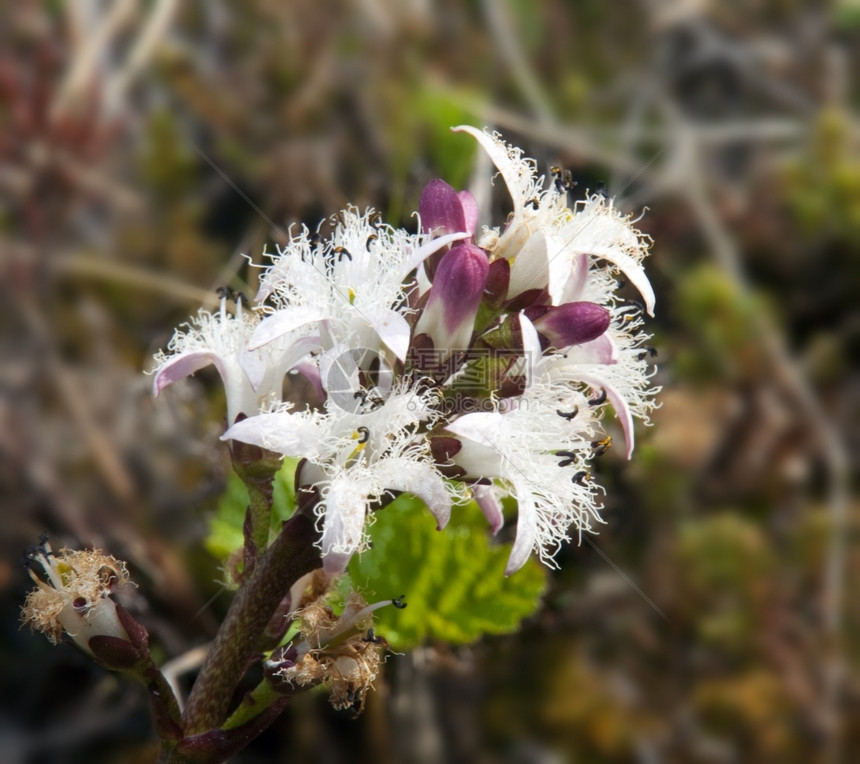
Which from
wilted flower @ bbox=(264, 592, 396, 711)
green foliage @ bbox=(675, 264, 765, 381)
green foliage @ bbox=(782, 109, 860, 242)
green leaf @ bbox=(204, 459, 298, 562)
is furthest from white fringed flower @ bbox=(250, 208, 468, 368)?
green foliage @ bbox=(782, 109, 860, 242)

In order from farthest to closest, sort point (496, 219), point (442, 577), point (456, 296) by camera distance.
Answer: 1. point (496, 219)
2. point (442, 577)
3. point (456, 296)

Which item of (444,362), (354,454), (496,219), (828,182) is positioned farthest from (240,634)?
(828,182)

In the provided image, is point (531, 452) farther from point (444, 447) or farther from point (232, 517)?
point (232, 517)

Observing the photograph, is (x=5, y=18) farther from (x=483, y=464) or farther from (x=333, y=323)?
(x=483, y=464)

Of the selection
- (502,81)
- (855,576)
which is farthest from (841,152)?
(855,576)

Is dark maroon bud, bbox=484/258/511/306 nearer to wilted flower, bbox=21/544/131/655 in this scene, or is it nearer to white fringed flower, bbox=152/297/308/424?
white fringed flower, bbox=152/297/308/424

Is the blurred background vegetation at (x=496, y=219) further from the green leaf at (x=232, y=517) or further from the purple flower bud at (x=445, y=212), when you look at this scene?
the purple flower bud at (x=445, y=212)

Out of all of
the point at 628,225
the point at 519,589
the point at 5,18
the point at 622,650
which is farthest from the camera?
the point at 5,18

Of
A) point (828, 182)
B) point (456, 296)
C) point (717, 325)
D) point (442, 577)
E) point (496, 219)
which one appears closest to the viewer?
point (456, 296)
